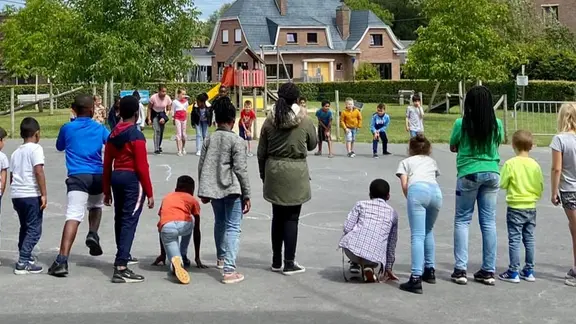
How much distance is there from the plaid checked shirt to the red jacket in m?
1.99

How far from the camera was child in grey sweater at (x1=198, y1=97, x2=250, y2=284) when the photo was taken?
26.3 ft

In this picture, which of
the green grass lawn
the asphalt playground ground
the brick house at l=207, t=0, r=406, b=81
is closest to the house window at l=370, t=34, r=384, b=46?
the brick house at l=207, t=0, r=406, b=81

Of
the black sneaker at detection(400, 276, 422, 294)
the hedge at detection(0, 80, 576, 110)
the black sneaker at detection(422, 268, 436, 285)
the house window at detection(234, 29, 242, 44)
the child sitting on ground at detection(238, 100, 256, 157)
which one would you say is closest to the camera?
the black sneaker at detection(400, 276, 422, 294)

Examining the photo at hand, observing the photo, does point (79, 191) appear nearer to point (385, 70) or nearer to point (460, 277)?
point (460, 277)

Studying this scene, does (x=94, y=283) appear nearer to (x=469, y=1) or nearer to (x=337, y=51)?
(x=469, y=1)

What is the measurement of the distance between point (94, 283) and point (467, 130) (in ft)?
12.7

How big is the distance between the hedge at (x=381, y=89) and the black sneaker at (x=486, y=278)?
3742 centimetres

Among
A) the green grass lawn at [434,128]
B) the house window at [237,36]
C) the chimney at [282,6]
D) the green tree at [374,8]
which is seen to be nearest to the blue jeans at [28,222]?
the green grass lawn at [434,128]

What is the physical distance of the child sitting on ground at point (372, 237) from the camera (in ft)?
26.1

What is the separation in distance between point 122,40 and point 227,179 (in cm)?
2741

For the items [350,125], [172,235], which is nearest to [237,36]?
[350,125]

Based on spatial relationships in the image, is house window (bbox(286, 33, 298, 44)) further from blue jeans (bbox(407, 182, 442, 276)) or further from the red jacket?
blue jeans (bbox(407, 182, 442, 276))

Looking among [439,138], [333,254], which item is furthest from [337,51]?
[333,254]

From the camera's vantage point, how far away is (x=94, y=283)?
7965 millimetres
